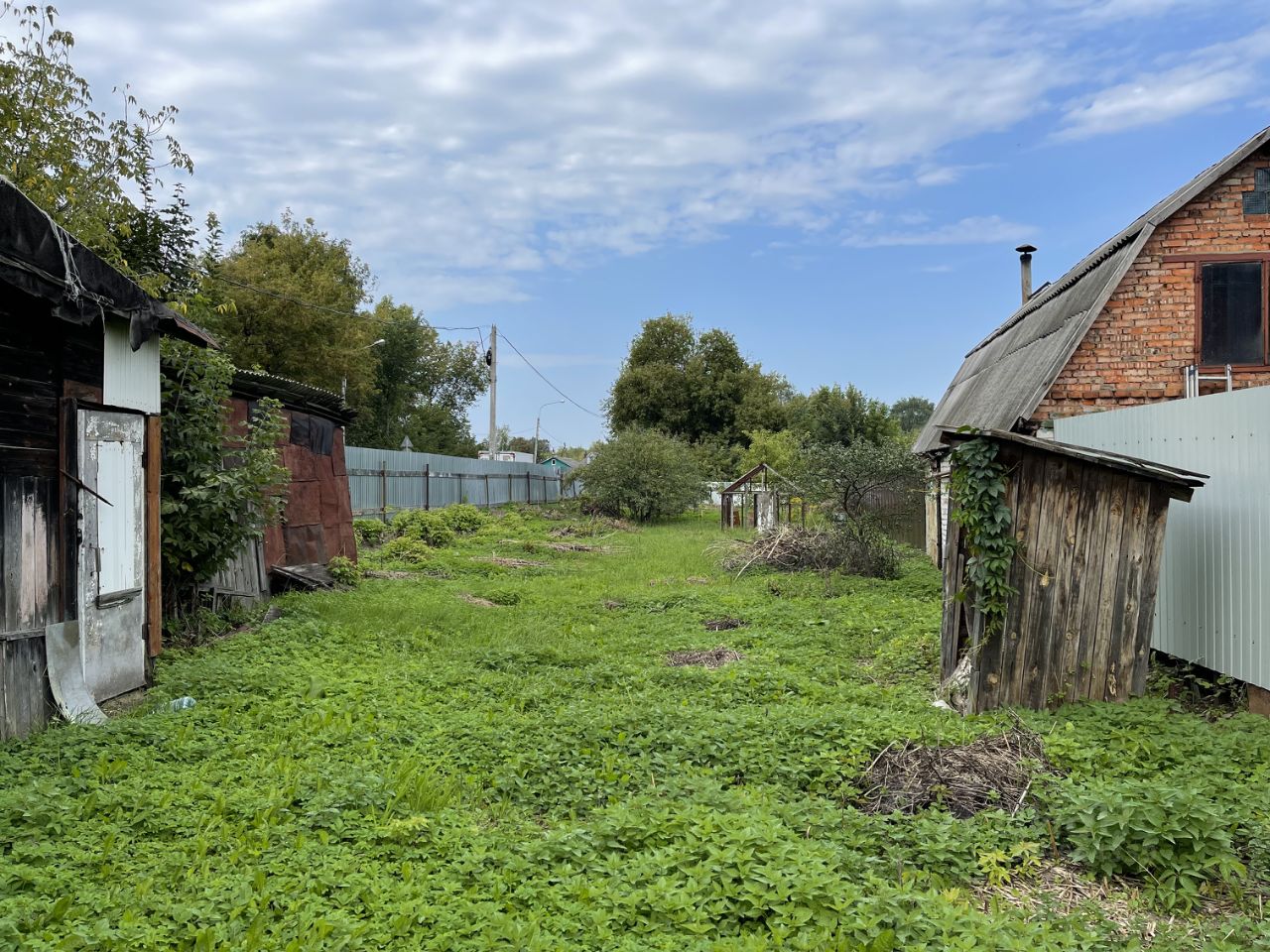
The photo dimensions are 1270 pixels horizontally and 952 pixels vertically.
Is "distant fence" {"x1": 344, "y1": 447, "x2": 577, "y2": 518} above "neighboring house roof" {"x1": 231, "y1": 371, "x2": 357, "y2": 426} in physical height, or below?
below

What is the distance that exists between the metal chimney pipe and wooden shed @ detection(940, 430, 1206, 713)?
1541 cm

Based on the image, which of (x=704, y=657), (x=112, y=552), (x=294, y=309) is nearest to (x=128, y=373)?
(x=112, y=552)

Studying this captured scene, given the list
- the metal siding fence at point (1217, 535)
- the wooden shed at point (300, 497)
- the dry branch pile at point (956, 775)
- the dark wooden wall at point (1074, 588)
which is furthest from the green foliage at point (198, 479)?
the metal siding fence at point (1217, 535)

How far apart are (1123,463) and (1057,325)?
635cm

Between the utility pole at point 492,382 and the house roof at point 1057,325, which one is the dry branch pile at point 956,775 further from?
the utility pole at point 492,382

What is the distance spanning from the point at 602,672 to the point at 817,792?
3.12 meters

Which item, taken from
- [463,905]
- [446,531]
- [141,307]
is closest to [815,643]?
[463,905]

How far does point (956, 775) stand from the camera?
16.3 ft

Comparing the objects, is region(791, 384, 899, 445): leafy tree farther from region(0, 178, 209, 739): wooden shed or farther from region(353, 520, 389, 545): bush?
region(0, 178, 209, 739): wooden shed

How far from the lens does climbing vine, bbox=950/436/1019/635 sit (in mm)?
6383

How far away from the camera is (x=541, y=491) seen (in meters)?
38.0

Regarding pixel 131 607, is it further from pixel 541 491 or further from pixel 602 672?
pixel 541 491

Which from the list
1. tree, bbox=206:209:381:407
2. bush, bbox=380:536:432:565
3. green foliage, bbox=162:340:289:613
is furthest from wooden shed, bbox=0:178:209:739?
tree, bbox=206:209:381:407

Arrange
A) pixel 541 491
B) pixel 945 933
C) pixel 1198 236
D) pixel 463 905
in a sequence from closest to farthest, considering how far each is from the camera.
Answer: pixel 945 933
pixel 463 905
pixel 1198 236
pixel 541 491
